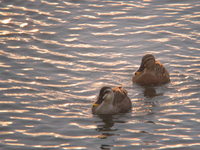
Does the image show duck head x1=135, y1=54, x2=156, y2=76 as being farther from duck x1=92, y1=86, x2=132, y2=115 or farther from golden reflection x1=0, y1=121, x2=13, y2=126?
golden reflection x1=0, y1=121, x2=13, y2=126

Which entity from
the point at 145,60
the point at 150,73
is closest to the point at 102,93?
the point at 150,73

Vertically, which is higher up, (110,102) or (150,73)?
(150,73)

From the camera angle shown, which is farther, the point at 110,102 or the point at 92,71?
the point at 92,71

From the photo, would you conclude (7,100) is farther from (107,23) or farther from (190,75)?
(107,23)

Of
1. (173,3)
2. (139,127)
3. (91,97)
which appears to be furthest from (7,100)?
(173,3)

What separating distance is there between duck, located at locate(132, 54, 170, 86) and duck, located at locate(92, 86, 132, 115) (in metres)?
2.16

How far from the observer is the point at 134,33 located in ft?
88.0

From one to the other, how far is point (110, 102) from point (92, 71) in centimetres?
303

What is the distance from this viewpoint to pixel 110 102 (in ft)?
67.7

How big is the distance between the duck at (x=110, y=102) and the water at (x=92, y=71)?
0.82 feet

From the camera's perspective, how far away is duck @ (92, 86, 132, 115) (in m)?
20.4

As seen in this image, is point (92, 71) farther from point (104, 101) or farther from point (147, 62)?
point (104, 101)

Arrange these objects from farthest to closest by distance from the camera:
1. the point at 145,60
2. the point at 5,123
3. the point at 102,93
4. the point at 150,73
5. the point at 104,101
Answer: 1. the point at 145,60
2. the point at 150,73
3. the point at 102,93
4. the point at 104,101
5. the point at 5,123

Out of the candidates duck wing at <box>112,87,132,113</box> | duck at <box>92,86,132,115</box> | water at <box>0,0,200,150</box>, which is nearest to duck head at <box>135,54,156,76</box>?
water at <box>0,0,200,150</box>
